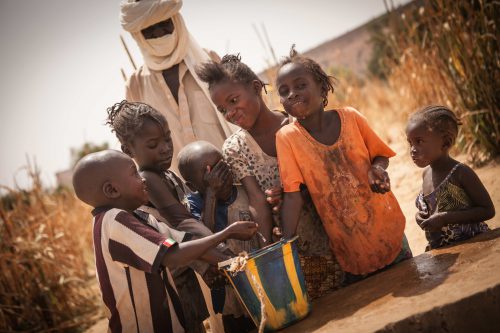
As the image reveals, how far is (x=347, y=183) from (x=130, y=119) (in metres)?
1.25

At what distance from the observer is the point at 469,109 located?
4.39 meters

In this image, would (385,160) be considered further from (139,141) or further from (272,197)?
(139,141)

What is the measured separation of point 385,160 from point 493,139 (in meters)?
3.00

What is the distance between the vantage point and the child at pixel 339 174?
205cm

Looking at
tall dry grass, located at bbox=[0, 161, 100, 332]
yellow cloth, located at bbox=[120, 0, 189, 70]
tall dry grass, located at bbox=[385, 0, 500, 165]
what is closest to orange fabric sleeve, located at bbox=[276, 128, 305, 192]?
yellow cloth, located at bbox=[120, 0, 189, 70]

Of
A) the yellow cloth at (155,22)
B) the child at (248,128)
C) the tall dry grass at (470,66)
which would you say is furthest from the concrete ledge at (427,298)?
the tall dry grass at (470,66)

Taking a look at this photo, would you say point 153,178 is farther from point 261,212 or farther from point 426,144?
point 426,144

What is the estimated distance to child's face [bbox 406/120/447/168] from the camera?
7.56 feet

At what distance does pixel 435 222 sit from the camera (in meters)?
2.21

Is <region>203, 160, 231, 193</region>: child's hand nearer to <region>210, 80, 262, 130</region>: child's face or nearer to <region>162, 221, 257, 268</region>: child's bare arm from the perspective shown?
<region>210, 80, 262, 130</region>: child's face

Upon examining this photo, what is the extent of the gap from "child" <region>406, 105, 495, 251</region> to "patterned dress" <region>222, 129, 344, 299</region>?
1.96ft

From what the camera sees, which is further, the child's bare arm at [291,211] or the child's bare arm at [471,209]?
the child's bare arm at [471,209]

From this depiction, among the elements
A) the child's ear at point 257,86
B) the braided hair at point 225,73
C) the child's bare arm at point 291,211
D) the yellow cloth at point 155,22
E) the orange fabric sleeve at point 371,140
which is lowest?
the child's bare arm at point 291,211

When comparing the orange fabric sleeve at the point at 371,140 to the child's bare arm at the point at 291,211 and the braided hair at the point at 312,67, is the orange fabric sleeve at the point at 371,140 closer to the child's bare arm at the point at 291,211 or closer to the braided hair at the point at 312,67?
the braided hair at the point at 312,67
